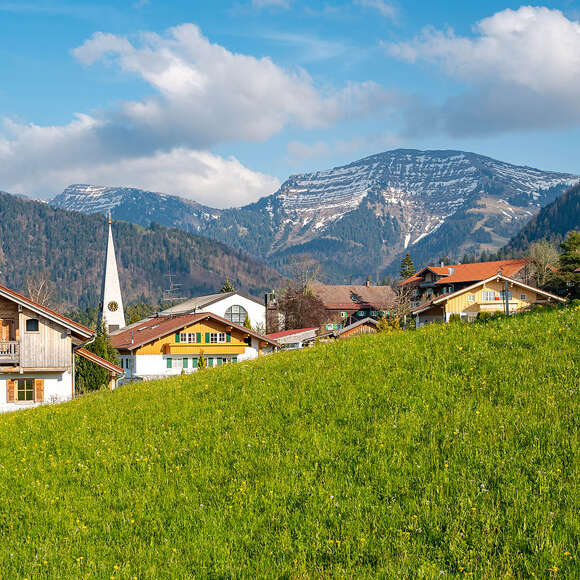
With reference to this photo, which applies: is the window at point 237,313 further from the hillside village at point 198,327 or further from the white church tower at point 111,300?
the white church tower at point 111,300

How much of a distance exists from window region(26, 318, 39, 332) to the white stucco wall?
290 cm

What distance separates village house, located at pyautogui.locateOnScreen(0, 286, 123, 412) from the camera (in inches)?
1485

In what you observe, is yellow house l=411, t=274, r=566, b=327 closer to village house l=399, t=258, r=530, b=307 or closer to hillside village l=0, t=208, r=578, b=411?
hillside village l=0, t=208, r=578, b=411

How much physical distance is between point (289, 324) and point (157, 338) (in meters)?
43.6

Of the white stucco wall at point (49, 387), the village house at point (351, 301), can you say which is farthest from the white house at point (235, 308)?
the white stucco wall at point (49, 387)

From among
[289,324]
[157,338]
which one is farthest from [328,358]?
[289,324]

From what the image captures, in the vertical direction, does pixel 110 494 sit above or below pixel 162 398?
below

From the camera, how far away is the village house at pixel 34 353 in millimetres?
37719

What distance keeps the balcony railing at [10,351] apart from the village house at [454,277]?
253ft

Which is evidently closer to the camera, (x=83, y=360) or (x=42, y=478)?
(x=42, y=478)

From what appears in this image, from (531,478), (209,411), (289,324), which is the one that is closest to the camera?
(531,478)

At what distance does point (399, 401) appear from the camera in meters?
12.6

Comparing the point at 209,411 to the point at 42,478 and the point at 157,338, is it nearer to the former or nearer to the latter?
the point at 42,478

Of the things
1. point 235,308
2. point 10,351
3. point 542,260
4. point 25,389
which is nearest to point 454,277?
point 542,260
